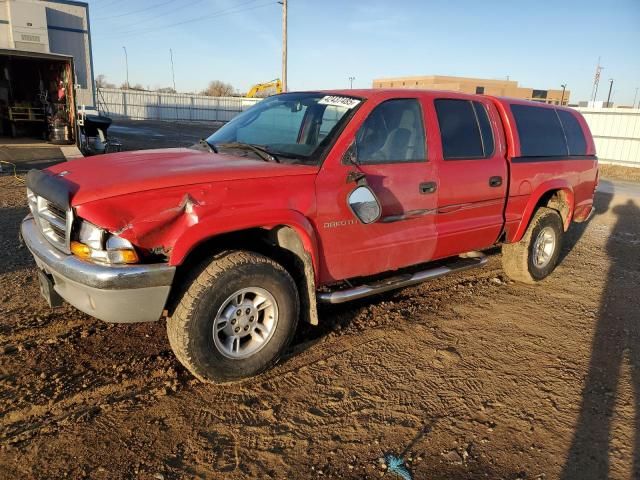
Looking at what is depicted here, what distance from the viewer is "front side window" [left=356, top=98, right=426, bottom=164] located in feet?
12.5

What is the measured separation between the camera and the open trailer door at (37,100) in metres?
14.4

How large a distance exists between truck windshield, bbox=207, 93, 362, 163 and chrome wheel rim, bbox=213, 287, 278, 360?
41.4 inches

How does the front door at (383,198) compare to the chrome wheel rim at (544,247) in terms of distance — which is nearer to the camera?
the front door at (383,198)

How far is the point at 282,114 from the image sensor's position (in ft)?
14.3

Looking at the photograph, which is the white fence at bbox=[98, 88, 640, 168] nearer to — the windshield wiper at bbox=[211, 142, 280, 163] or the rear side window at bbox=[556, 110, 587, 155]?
the rear side window at bbox=[556, 110, 587, 155]

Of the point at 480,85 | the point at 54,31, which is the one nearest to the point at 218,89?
the point at 480,85

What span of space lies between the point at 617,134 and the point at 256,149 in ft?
70.7

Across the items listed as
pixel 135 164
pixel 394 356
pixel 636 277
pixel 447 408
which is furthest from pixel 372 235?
pixel 636 277

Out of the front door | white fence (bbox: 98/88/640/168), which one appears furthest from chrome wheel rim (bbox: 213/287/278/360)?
white fence (bbox: 98/88/640/168)

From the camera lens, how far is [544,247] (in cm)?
588

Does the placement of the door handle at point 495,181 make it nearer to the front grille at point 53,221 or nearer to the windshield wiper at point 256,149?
the windshield wiper at point 256,149

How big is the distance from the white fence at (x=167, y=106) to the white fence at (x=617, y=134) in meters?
27.8

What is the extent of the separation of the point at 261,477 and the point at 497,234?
3.57 metres

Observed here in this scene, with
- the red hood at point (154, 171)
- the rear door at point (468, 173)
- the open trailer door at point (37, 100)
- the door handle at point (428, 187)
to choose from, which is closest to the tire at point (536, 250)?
the rear door at point (468, 173)
